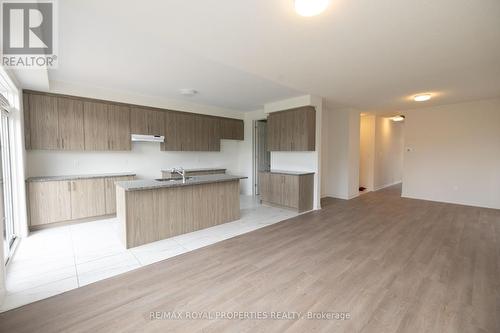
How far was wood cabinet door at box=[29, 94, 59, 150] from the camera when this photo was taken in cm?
359

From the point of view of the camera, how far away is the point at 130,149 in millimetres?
4531

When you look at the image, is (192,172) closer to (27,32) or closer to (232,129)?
(232,129)

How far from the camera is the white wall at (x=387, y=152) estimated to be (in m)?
7.56

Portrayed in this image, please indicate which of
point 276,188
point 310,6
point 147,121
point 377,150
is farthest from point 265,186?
point 377,150

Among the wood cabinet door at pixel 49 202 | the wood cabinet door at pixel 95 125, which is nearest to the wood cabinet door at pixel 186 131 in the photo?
the wood cabinet door at pixel 95 125

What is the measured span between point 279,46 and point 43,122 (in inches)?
162

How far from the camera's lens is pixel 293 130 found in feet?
16.1

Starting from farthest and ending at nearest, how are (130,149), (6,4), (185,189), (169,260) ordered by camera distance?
1. (130,149)
2. (185,189)
3. (169,260)
4. (6,4)

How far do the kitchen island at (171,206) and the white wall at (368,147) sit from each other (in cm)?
540

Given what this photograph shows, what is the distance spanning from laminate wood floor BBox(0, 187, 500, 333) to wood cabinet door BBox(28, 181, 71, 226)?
2312mm

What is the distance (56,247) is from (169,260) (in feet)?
5.61

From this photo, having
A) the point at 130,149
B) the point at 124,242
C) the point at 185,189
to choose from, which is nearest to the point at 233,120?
the point at 130,149

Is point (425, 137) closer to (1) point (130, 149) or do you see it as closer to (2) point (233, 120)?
(2) point (233, 120)

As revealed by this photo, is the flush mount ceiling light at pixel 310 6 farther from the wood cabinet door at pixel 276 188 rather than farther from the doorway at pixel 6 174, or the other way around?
the doorway at pixel 6 174
